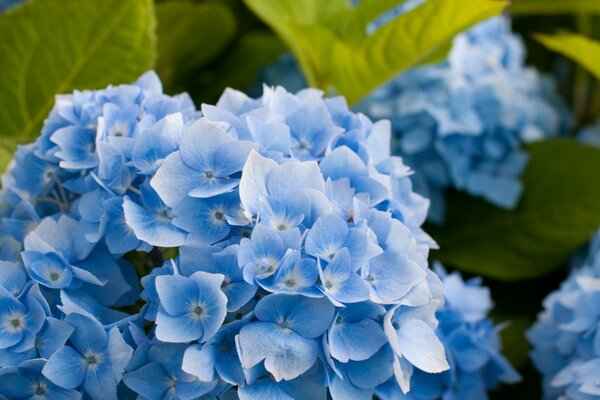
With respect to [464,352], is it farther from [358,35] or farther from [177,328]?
[358,35]

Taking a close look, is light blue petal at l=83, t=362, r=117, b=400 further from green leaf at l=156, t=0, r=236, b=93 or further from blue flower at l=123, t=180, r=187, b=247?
green leaf at l=156, t=0, r=236, b=93

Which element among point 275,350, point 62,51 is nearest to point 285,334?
point 275,350

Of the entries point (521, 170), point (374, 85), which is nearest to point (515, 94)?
point (521, 170)

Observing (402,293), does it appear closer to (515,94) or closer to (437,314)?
(437,314)

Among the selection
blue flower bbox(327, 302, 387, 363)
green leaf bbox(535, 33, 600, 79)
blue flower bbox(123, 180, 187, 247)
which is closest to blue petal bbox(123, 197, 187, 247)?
blue flower bbox(123, 180, 187, 247)

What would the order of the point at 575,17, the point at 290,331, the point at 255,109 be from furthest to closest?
the point at 575,17 → the point at 255,109 → the point at 290,331
